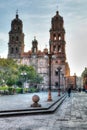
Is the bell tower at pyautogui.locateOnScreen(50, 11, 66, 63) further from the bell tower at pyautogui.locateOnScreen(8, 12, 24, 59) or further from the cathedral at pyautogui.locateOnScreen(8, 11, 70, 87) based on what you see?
the bell tower at pyautogui.locateOnScreen(8, 12, 24, 59)

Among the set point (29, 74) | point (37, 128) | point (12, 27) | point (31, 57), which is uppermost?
point (12, 27)

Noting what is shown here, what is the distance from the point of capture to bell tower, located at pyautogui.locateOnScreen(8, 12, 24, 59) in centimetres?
11356

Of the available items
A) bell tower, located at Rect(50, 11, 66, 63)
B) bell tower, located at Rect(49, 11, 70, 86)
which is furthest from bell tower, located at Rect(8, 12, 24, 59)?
bell tower, located at Rect(50, 11, 66, 63)

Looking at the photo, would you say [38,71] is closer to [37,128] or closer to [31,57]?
[31,57]

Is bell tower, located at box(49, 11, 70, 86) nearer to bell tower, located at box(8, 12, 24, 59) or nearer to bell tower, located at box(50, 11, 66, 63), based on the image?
bell tower, located at box(50, 11, 66, 63)

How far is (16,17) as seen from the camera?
120m

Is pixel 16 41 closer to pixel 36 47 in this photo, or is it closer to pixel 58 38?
pixel 36 47

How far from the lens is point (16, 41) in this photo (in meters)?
113

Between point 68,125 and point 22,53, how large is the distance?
106248 millimetres

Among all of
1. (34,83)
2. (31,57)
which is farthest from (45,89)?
(31,57)

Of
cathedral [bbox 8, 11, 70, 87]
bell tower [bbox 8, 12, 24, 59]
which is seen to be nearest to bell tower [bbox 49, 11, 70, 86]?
cathedral [bbox 8, 11, 70, 87]

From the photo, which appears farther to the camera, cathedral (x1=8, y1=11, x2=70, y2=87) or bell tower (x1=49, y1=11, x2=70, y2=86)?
cathedral (x1=8, y1=11, x2=70, y2=87)

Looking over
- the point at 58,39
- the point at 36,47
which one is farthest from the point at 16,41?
the point at 58,39

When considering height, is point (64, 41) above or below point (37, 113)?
above
